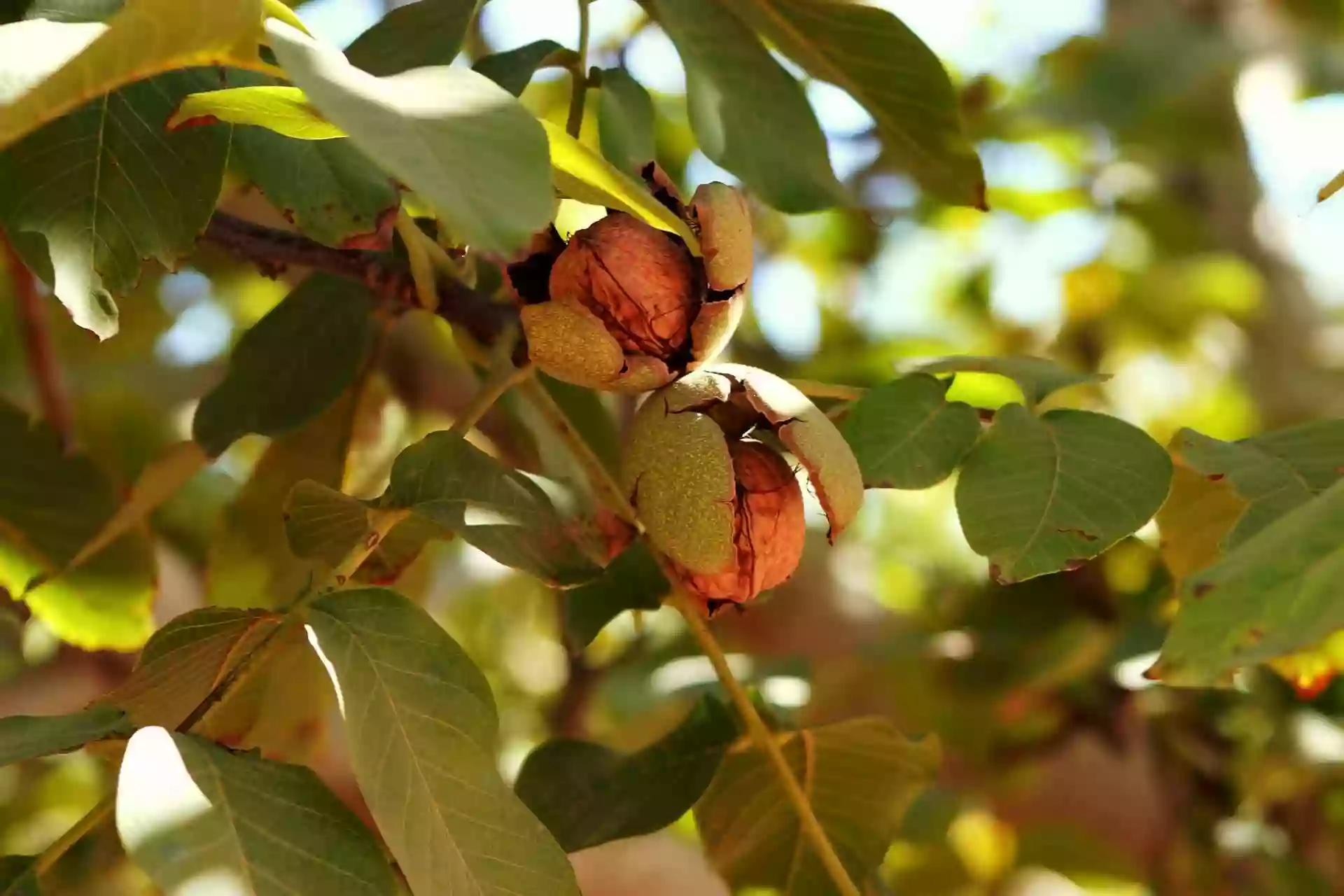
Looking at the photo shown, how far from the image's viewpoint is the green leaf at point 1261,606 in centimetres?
47

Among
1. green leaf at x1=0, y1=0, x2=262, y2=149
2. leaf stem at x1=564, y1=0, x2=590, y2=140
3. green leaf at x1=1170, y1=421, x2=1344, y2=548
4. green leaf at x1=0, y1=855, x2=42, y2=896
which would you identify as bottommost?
Answer: green leaf at x1=0, y1=855, x2=42, y2=896

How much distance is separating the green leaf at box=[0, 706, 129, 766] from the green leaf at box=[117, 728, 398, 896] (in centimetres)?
3

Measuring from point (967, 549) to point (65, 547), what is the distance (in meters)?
1.12

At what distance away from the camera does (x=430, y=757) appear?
0.56 m

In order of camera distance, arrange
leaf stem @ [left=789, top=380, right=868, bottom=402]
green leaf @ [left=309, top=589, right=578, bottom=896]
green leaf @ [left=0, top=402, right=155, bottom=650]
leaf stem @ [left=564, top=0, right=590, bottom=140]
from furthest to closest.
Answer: green leaf @ [left=0, top=402, right=155, bottom=650] < leaf stem @ [left=564, top=0, right=590, bottom=140] < leaf stem @ [left=789, top=380, right=868, bottom=402] < green leaf @ [left=309, top=589, right=578, bottom=896]

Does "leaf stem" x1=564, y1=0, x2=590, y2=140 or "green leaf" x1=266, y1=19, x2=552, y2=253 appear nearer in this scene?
"green leaf" x1=266, y1=19, x2=552, y2=253

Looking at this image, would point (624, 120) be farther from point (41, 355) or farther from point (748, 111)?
point (41, 355)

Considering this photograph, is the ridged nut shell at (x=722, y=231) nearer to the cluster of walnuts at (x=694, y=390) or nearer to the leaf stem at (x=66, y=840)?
the cluster of walnuts at (x=694, y=390)

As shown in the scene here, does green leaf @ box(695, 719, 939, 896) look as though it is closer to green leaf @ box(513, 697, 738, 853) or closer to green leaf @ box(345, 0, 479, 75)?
green leaf @ box(513, 697, 738, 853)

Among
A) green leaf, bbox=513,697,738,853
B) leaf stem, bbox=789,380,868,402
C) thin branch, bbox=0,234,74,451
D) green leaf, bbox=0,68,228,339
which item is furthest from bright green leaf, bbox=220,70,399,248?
thin branch, bbox=0,234,74,451

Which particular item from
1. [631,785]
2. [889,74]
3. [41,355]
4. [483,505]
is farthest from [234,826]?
[41,355]

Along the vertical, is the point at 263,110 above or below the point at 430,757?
above

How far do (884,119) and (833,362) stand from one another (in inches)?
20.2

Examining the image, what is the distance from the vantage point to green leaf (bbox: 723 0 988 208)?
0.89 m
